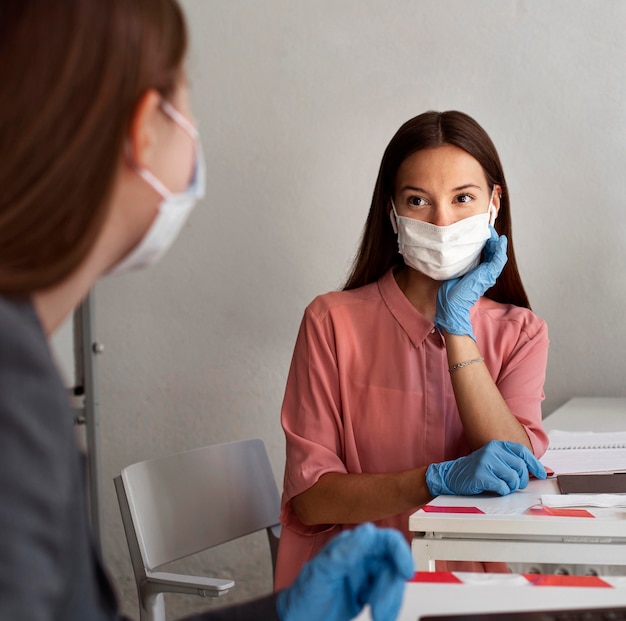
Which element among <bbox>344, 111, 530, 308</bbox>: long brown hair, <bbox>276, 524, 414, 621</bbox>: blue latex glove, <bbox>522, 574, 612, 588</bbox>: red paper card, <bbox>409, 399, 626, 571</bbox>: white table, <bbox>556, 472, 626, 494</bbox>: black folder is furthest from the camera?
<bbox>344, 111, 530, 308</bbox>: long brown hair

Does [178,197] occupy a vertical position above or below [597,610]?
above

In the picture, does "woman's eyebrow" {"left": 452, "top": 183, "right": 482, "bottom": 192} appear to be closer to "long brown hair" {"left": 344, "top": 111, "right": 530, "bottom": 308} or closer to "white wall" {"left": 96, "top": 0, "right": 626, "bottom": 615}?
"long brown hair" {"left": 344, "top": 111, "right": 530, "bottom": 308}

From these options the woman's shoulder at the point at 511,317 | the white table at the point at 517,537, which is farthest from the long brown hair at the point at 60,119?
the woman's shoulder at the point at 511,317

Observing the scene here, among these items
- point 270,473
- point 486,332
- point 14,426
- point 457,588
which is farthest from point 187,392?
point 14,426

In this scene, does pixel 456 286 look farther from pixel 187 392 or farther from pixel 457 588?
pixel 187 392

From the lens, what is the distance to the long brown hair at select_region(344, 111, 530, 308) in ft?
5.44

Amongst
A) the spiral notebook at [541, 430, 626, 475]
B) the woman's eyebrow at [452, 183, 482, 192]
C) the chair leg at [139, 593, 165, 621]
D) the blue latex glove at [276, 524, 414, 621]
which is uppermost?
the woman's eyebrow at [452, 183, 482, 192]

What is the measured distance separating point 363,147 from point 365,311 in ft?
2.26

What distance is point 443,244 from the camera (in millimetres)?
1590

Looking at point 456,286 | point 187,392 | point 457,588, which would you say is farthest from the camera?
point 187,392

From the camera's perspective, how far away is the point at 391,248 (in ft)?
5.79

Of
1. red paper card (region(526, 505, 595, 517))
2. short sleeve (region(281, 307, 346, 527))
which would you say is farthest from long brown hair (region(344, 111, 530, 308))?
red paper card (region(526, 505, 595, 517))

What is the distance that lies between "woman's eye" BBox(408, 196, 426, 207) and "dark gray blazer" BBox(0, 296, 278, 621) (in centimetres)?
114

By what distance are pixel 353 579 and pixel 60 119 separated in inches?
18.4
